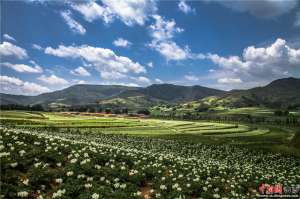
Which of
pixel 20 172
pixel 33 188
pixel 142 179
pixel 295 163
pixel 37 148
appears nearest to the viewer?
pixel 33 188

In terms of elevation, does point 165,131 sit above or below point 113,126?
below

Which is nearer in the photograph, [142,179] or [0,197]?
[0,197]

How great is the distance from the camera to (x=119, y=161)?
23188 mm

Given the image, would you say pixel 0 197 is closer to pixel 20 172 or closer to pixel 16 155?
pixel 20 172

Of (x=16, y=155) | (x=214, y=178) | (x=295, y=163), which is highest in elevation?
(x=16, y=155)

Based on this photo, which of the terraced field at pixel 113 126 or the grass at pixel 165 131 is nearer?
the grass at pixel 165 131

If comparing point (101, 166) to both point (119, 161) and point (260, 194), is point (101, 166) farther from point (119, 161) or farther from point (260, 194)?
point (260, 194)

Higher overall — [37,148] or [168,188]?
[37,148]

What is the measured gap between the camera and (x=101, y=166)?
20.8 m

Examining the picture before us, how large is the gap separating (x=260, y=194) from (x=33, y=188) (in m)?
15.7

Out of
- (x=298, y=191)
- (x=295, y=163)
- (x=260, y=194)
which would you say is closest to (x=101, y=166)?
(x=260, y=194)

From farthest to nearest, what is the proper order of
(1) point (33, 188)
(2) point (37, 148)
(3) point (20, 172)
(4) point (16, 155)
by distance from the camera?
(2) point (37, 148) → (4) point (16, 155) → (3) point (20, 172) → (1) point (33, 188)

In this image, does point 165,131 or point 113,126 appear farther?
point 113,126

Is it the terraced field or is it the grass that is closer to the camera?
the grass
